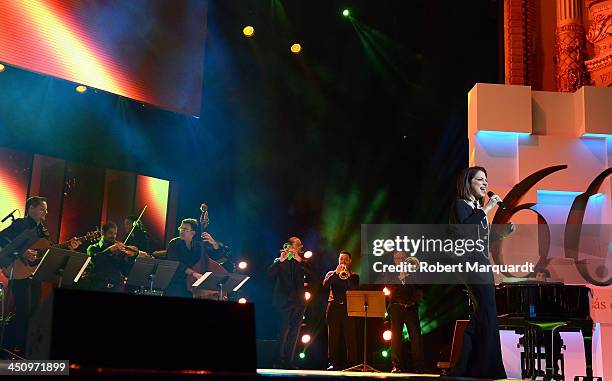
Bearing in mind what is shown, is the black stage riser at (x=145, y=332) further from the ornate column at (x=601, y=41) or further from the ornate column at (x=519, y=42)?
the ornate column at (x=519, y=42)

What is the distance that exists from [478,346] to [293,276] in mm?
5090

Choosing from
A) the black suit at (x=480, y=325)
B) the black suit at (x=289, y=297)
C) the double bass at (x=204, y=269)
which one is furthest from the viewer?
the black suit at (x=289, y=297)

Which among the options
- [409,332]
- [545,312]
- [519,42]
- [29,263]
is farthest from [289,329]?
[519,42]

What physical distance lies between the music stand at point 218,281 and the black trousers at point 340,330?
1.63 metres

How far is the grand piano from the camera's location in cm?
638

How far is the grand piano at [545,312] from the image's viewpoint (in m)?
6.38

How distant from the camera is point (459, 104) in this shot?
39.1 feet

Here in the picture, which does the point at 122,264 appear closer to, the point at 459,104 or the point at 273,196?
the point at 273,196

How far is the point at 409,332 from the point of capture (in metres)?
9.37

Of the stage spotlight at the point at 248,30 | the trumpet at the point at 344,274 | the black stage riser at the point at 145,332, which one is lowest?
the black stage riser at the point at 145,332

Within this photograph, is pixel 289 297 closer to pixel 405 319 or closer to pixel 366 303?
pixel 366 303

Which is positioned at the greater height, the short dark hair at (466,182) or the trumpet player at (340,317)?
the short dark hair at (466,182)

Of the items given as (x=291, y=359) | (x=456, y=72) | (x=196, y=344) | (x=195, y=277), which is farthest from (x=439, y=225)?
(x=196, y=344)

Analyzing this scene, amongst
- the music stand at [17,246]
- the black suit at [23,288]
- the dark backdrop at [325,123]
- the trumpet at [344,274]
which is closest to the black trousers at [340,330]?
the trumpet at [344,274]
